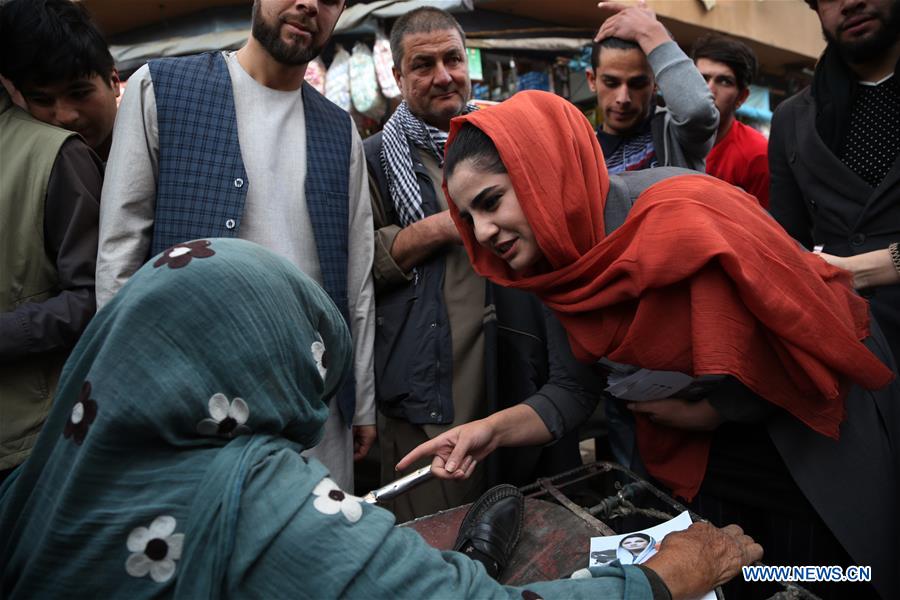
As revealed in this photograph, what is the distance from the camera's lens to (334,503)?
882 millimetres

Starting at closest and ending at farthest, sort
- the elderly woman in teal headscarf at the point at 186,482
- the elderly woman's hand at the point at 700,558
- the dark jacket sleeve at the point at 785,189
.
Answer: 1. the elderly woman in teal headscarf at the point at 186,482
2. the elderly woman's hand at the point at 700,558
3. the dark jacket sleeve at the point at 785,189

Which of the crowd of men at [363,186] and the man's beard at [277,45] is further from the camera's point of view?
the man's beard at [277,45]

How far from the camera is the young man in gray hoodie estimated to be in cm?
205

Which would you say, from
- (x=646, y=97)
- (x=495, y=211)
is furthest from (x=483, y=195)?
(x=646, y=97)

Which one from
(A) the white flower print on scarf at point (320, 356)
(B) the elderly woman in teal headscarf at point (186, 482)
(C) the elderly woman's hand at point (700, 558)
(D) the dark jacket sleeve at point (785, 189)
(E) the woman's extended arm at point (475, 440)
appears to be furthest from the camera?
(D) the dark jacket sleeve at point (785, 189)

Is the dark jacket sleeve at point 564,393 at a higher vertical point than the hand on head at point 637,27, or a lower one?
lower

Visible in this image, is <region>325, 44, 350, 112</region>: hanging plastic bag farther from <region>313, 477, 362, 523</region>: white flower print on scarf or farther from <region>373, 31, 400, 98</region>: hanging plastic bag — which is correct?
<region>313, 477, 362, 523</region>: white flower print on scarf

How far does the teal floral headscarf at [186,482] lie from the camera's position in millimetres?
824

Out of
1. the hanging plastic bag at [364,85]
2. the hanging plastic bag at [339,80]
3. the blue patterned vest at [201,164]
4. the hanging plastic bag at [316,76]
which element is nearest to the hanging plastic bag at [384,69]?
the hanging plastic bag at [364,85]

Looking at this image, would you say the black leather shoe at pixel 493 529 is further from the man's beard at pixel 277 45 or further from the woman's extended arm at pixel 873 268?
the man's beard at pixel 277 45

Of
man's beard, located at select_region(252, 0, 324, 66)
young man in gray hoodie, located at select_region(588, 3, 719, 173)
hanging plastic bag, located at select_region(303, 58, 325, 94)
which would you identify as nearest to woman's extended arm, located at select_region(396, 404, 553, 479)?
young man in gray hoodie, located at select_region(588, 3, 719, 173)

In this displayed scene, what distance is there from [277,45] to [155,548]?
151 centimetres

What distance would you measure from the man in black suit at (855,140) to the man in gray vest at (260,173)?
1.48m

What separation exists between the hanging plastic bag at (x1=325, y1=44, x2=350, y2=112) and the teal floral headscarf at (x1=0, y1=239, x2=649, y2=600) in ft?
14.0
